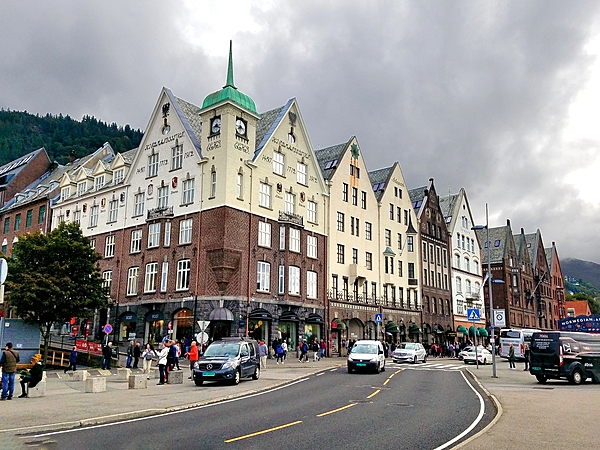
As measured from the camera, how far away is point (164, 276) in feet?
146

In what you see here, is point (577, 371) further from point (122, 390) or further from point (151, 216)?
point (151, 216)

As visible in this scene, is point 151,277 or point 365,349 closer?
point 365,349

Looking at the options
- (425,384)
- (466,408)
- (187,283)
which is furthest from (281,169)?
(466,408)

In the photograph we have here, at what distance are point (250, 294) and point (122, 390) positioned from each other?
20243 millimetres

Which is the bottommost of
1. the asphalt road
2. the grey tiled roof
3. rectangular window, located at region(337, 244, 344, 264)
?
the asphalt road

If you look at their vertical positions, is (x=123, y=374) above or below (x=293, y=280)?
below

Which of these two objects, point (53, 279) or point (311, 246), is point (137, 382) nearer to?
point (53, 279)

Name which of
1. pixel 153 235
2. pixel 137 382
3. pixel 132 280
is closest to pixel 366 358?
pixel 137 382

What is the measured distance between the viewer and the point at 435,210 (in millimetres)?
71000

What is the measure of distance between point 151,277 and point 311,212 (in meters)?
15.2

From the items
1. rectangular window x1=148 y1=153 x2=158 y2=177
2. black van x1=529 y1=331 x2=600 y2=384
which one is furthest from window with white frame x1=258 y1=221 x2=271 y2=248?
black van x1=529 y1=331 x2=600 y2=384

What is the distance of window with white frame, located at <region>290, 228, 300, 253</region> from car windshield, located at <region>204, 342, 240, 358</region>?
22.3m

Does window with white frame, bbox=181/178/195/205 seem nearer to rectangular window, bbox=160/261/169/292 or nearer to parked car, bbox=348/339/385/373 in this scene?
rectangular window, bbox=160/261/169/292

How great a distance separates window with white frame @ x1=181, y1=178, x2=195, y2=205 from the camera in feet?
145
